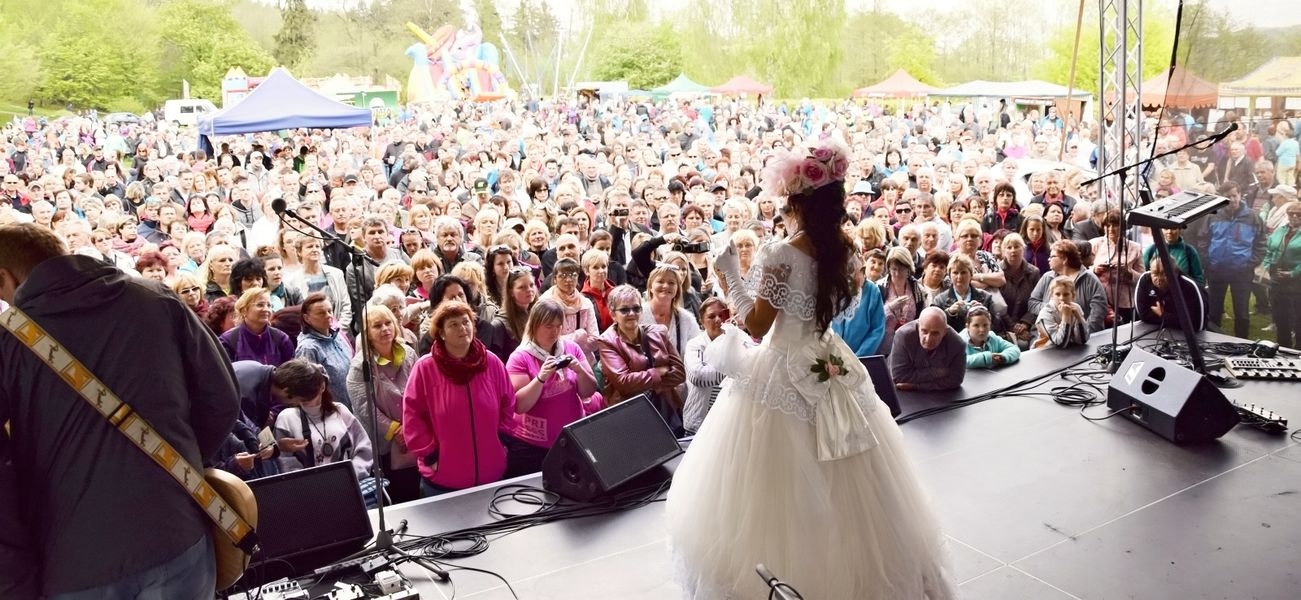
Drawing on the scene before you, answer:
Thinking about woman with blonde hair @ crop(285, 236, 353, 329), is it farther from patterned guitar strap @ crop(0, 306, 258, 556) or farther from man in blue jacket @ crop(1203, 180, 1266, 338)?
man in blue jacket @ crop(1203, 180, 1266, 338)

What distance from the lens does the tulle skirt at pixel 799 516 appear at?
103 inches

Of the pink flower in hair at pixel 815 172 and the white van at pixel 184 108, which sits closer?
the pink flower in hair at pixel 815 172

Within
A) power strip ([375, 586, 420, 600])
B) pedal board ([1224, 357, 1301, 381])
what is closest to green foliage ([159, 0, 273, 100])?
pedal board ([1224, 357, 1301, 381])

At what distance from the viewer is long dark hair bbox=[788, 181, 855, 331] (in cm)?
A: 268

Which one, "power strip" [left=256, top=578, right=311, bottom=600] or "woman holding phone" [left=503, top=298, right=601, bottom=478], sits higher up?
"woman holding phone" [left=503, top=298, right=601, bottom=478]

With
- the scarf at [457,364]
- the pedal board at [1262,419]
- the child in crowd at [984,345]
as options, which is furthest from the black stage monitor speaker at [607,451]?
the pedal board at [1262,419]

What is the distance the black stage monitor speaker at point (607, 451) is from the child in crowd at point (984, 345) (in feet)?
7.50

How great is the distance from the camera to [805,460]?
104 inches

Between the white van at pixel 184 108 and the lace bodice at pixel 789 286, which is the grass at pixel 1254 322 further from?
the white van at pixel 184 108

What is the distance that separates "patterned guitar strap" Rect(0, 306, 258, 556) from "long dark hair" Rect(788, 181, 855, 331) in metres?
1.58

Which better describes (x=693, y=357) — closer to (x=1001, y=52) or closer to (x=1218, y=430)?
(x=1218, y=430)

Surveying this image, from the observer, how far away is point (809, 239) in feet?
8.85

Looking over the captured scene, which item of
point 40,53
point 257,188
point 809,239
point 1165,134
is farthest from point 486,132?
point 40,53

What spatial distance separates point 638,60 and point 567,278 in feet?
124
